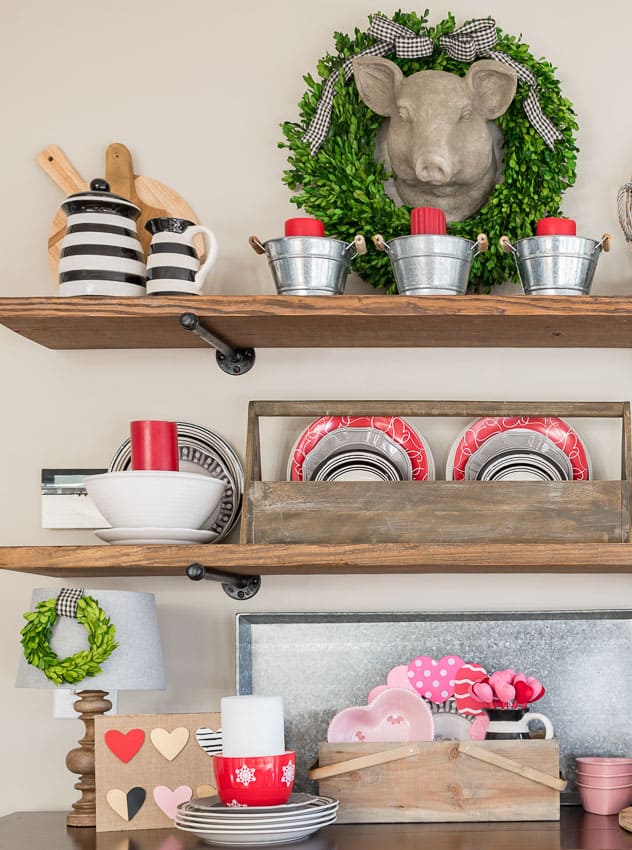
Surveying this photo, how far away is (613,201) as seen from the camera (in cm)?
190

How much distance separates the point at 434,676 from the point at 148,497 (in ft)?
1.81

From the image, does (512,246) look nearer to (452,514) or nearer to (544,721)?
(452,514)

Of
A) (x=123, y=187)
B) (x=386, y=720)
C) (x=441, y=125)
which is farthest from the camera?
(x=123, y=187)

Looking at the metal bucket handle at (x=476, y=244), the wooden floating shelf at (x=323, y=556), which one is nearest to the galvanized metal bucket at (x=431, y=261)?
the metal bucket handle at (x=476, y=244)

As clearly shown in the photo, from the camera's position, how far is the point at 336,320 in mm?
1688

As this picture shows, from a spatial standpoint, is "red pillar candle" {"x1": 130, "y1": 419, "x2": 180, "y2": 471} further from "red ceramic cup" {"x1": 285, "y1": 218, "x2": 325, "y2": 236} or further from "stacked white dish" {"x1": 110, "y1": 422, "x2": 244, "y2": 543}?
"red ceramic cup" {"x1": 285, "y1": 218, "x2": 325, "y2": 236}

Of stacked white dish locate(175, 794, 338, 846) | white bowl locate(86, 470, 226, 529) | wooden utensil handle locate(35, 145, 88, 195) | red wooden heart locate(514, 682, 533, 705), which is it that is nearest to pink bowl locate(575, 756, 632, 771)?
red wooden heart locate(514, 682, 533, 705)

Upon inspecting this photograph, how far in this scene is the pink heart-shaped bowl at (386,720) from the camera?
1669 millimetres

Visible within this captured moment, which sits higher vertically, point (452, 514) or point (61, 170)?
point (61, 170)

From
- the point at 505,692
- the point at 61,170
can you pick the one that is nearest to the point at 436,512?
the point at 505,692

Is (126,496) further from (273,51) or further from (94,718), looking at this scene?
(273,51)

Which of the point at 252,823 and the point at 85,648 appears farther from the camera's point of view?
the point at 85,648

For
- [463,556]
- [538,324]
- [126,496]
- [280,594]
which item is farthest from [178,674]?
[538,324]

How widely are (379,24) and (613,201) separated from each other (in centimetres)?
51
